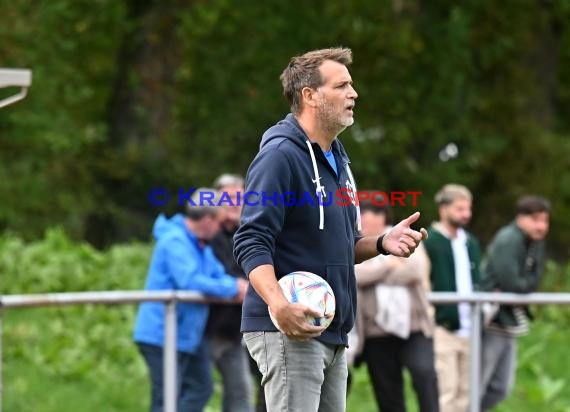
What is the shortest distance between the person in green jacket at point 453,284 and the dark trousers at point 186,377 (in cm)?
161

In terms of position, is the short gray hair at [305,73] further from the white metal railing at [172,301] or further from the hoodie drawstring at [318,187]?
the white metal railing at [172,301]

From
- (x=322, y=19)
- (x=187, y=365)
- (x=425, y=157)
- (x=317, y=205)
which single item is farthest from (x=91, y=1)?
(x=317, y=205)

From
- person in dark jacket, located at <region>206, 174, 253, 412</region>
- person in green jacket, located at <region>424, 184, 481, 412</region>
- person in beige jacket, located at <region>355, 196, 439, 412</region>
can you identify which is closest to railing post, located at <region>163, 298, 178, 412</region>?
person in dark jacket, located at <region>206, 174, 253, 412</region>

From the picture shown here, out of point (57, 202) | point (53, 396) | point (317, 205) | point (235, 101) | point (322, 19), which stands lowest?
point (53, 396)

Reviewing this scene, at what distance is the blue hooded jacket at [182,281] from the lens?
28.4 feet

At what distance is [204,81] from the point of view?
24328 millimetres

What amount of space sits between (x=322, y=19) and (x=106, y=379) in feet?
48.4

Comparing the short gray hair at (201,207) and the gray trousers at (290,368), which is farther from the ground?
the short gray hair at (201,207)

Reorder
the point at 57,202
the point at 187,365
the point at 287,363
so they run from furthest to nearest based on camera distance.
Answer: the point at 57,202 < the point at 187,365 < the point at 287,363

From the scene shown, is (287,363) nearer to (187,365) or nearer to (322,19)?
(187,365)

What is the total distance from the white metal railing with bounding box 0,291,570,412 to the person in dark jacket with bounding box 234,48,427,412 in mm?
2620

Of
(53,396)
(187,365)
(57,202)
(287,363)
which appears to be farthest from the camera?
(57,202)

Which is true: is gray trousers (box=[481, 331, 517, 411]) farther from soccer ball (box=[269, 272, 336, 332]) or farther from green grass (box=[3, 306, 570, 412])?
soccer ball (box=[269, 272, 336, 332])

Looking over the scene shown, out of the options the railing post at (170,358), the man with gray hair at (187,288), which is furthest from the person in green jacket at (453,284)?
the railing post at (170,358)
